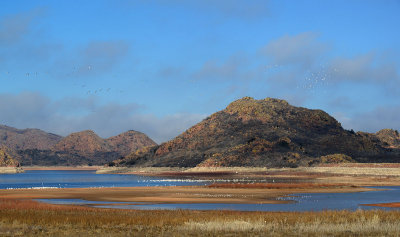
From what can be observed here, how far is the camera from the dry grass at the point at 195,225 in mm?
32844

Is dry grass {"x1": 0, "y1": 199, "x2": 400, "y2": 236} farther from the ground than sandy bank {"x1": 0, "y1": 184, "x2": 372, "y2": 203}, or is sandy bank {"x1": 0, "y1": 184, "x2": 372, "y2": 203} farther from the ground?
sandy bank {"x1": 0, "y1": 184, "x2": 372, "y2": 203}

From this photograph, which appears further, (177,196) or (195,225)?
(177,196)

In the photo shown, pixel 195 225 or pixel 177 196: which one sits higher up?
pixel 177 196

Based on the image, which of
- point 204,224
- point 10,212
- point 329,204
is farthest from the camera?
point 329,204

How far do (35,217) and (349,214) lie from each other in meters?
24.0

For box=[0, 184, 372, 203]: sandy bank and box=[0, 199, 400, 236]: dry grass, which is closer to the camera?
box=[0, 199, 400, 236]: dry grass

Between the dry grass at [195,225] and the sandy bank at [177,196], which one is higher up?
the sandy bank at [177,196]

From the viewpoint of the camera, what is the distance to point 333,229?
33.8 metres

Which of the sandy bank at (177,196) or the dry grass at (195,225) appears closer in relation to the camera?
the dry grass at (195,225)

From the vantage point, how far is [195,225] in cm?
3603

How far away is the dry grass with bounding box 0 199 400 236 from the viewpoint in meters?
32.8

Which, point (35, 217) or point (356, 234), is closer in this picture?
point (356, 234)

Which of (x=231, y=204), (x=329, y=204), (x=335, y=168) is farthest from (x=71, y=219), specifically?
(x=335, y=168)

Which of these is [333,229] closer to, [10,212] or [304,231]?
[304,231]
